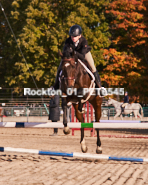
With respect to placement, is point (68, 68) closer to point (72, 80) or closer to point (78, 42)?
point (72, 80)

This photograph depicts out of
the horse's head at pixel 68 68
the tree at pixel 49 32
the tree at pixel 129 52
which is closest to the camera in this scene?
the horse's head at pixel 68 68

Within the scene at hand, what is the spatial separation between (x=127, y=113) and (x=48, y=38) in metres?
10.7

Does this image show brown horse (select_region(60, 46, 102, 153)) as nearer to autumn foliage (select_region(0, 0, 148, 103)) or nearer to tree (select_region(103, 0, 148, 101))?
autumn foliage (select_region(0, 0, 148, 103))

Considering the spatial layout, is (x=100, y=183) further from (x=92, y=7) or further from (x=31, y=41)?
(x=92, y=7)

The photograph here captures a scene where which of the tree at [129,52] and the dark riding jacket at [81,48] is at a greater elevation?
the tree at [129,52]

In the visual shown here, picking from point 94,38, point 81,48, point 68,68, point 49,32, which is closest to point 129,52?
point 94,38

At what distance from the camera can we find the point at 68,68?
19.1ft

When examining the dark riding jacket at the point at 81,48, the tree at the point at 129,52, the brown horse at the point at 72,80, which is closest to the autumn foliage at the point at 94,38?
the tree at the point at 129,52

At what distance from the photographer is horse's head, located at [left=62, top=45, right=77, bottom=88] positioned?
578 cm

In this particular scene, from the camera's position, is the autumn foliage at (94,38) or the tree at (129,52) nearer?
the tree at (129,52)

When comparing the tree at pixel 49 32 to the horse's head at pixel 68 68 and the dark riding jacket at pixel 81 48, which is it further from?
the horse's head at pixel 68 68

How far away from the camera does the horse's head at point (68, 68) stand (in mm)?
5776

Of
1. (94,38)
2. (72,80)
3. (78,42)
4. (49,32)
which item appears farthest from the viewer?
(94,38)

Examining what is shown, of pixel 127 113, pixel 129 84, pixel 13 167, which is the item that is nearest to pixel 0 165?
pixel 13 167
